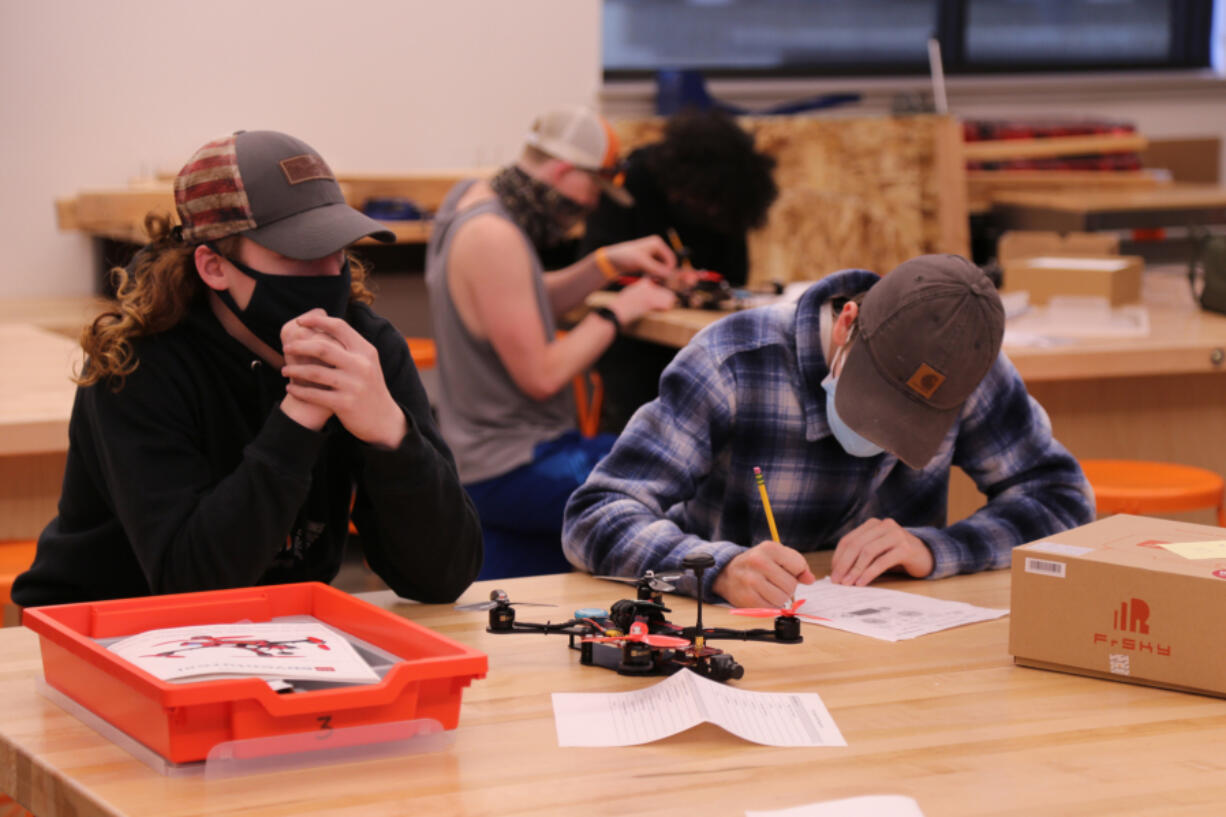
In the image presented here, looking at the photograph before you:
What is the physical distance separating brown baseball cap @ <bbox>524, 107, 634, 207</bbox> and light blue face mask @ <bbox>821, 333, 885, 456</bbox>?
1.51 m

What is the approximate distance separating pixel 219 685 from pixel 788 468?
1.05 metres

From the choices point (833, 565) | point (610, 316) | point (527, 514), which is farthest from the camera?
point (610, 316)

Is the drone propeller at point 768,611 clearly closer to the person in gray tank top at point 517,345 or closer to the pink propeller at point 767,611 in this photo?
the pink propeller at point 767,611

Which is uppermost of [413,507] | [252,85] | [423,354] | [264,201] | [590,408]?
[252,85]

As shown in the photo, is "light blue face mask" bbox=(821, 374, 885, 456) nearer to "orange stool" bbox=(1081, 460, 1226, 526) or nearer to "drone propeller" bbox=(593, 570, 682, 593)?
"drone propeller" bbox=(593, 570, 682, 593)

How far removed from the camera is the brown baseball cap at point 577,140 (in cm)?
334

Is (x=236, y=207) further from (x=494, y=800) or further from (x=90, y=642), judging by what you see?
(x=494, y=800)

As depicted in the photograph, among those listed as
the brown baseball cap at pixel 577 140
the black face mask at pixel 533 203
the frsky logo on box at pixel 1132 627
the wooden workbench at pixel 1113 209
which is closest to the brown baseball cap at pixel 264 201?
the frsky logo on box at pixel 1132 627

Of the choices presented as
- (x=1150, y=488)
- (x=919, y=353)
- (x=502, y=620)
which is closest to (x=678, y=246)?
(x=1150, y=488)

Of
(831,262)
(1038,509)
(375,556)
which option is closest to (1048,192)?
(831,262)

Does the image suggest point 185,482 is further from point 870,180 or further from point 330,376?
point 870,180

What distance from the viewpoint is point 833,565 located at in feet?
6.23

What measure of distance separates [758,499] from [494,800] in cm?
96

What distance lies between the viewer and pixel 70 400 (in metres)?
2.76
